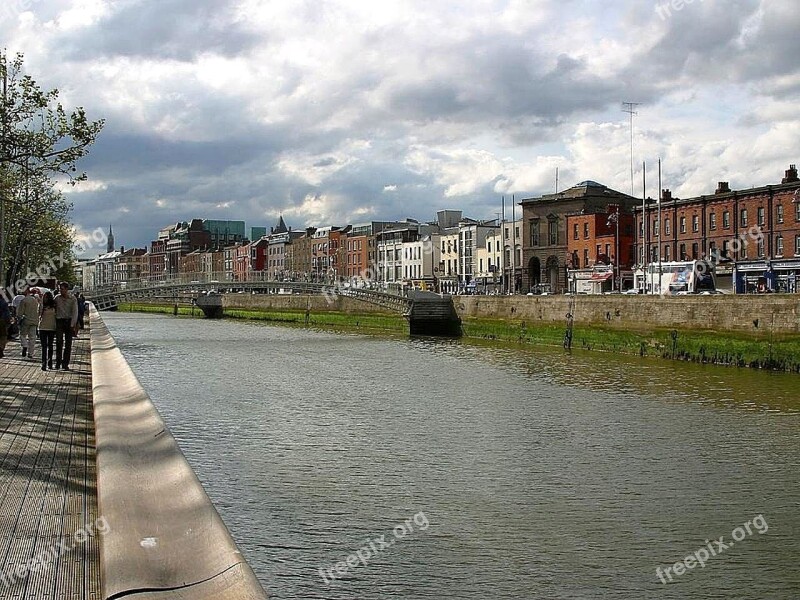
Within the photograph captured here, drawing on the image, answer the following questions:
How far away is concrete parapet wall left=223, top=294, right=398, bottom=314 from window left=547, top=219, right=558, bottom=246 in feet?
56.2

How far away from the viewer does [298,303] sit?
85188mm

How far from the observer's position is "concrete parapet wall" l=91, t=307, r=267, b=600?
4.55 m

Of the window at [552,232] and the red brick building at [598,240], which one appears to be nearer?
the red brick building at [598,240]

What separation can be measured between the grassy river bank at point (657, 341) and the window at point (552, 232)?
22925 millimetres

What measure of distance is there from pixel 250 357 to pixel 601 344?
14.2 meters

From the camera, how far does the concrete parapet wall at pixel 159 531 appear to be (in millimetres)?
4547

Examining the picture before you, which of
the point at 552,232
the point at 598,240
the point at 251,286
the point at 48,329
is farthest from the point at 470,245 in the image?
the point at 48,329

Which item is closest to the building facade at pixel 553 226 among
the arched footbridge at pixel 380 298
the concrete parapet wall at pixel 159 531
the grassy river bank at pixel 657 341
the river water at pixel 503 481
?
the arched footbridge at pixel 380 298

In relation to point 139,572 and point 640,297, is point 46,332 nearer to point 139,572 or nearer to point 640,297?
point 139,572

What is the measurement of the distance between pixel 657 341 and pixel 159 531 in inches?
1306

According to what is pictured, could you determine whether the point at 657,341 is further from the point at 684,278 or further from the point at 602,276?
Result: the point at 602,276

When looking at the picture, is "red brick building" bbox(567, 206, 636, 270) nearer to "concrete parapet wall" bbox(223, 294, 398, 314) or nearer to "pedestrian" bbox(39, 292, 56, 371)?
"concrete parapet wall" bbox(223, 294, 398, 314)

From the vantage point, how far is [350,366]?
1336 inches

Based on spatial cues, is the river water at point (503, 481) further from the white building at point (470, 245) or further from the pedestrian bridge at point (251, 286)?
the white building at point (470, 245)
